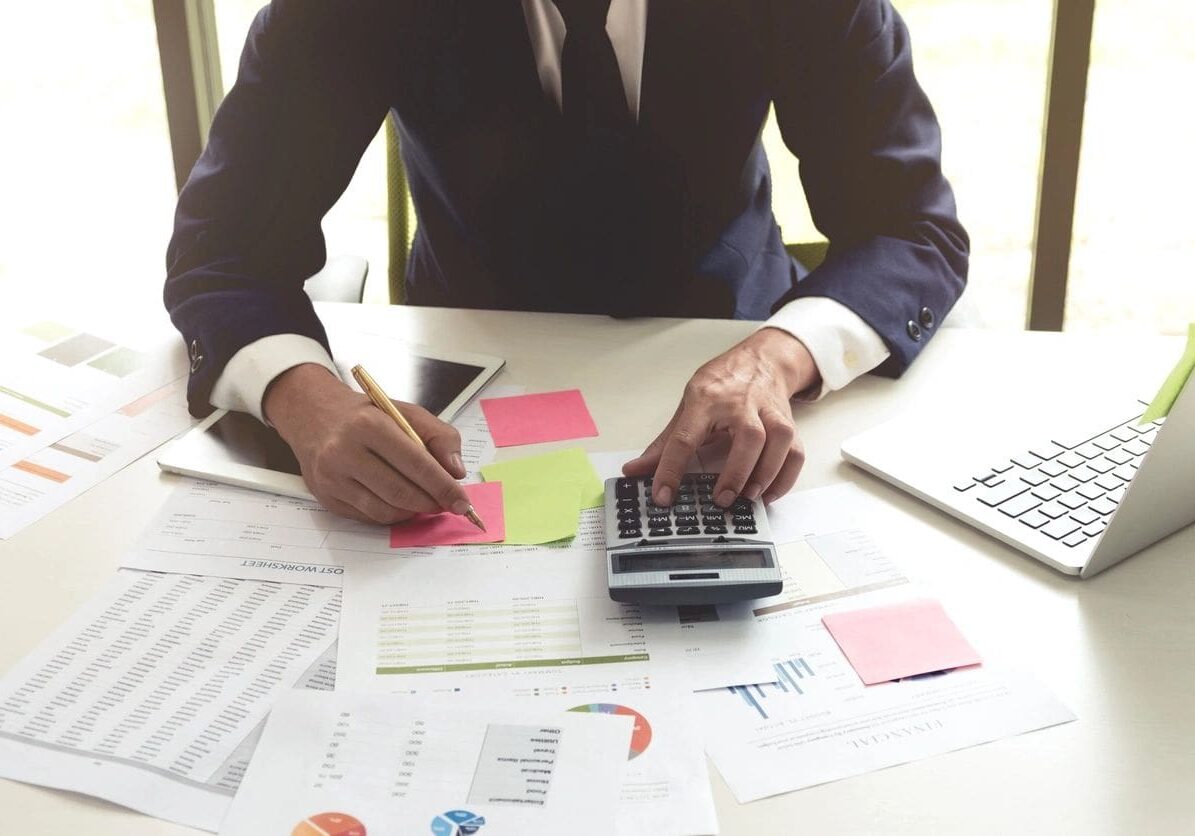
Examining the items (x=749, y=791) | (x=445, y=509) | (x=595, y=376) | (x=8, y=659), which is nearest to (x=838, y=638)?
(x=749, y=791)

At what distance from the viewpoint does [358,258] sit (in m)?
1.47

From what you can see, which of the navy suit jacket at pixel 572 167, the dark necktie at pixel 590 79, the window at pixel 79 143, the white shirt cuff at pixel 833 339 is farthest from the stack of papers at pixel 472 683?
the window at pixel 79 143

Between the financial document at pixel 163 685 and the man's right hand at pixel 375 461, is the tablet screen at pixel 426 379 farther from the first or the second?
the financial document at pixel 163 685

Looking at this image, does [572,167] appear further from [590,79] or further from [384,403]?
[384,403]

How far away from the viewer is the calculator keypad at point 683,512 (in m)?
0.86

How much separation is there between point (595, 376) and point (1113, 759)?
644 millimetres

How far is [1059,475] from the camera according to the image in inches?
37.6

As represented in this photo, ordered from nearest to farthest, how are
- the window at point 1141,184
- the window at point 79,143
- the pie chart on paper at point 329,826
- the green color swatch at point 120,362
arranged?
the pie chart on paper at point 329,826 < the green color swatch at point 120,362 < the window at point 1141,184 < the window at point 79,143

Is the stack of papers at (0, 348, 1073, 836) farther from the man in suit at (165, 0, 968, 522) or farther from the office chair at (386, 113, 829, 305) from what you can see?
the office chair at (386, 113, 829, 305)

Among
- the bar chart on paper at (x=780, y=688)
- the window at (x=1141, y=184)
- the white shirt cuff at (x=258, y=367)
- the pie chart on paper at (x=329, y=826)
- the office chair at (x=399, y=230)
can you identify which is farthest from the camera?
the window at (x=1141, y=184)

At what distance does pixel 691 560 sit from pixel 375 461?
11.1 inches

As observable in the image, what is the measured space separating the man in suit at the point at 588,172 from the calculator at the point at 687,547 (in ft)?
0.55

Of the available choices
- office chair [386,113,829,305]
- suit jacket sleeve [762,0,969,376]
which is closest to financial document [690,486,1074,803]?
suit jacket sleeve [762,0,969,376]

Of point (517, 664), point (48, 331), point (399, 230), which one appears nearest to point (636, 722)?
point (517, 664)
